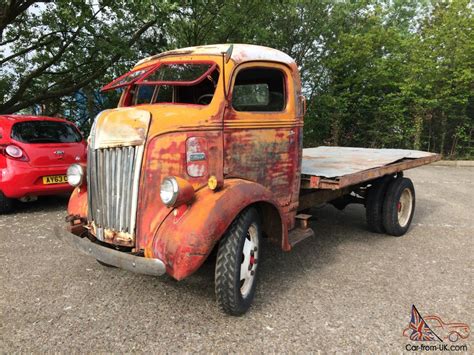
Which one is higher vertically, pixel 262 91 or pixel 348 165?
pixel 262 91

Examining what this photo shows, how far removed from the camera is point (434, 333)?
2.84 meters

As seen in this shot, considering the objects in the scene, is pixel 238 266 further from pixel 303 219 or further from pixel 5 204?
Answer: pixel 5 204

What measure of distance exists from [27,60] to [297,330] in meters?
12.1

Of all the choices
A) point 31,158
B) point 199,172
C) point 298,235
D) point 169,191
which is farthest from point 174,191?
point 31,158

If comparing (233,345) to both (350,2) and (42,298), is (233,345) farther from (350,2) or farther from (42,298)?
(350,2)

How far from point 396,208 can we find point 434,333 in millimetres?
2401

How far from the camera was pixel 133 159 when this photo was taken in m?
2.90

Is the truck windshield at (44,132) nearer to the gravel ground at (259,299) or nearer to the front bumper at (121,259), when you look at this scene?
the gravel ground at (259,299)

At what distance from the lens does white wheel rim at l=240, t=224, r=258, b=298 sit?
3055 mm

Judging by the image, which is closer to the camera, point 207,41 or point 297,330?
point 297,330

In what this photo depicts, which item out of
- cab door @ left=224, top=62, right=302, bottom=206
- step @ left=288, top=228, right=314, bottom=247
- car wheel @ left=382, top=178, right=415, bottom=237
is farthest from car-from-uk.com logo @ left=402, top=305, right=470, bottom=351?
car wheel @ left=382, top=178, right=415, bottom=237

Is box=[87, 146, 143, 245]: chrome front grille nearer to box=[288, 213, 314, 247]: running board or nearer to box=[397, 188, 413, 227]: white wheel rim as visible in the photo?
box=[288, 213, 314, 247]: running board

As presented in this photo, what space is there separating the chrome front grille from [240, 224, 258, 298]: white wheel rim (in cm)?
90

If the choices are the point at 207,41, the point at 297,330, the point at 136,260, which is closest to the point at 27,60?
the point at 207,41
